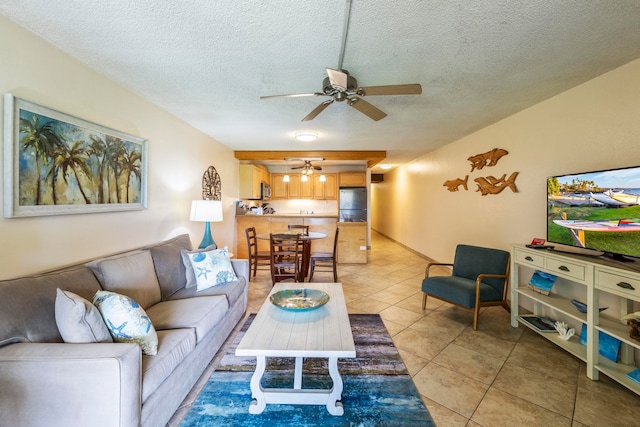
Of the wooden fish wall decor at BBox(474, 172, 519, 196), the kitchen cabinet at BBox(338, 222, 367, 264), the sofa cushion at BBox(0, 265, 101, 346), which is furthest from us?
the kitchen cabinet at BBox(338, 222, 367, 264)

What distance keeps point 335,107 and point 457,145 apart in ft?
9.19

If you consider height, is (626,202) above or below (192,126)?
below

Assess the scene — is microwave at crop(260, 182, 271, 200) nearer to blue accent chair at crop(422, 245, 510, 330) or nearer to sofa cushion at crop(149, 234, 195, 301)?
sofa cushion at crop(149, 234, 195, 301)

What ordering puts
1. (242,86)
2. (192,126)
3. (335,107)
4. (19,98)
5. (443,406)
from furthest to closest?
(192,126)
(335,107)
(242,86)
(443,406)
(19,98)

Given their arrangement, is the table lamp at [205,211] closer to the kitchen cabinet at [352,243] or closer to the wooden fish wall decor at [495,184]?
the kitchen cabinet at [352,243]

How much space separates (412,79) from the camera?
93.7 inches

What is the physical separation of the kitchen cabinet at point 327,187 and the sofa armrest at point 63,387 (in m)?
6.18

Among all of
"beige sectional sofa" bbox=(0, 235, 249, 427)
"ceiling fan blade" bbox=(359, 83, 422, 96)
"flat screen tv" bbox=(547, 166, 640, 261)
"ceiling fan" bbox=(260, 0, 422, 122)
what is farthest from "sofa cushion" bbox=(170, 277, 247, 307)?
"flat screen tv" bbox=(547, 166, 640, 261)

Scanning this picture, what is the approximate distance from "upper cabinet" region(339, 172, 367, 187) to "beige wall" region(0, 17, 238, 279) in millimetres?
3963

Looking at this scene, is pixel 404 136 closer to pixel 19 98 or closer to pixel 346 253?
pixel 346 253

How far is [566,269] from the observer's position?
2.23 m

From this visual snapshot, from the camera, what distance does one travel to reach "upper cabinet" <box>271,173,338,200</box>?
23.5 feet

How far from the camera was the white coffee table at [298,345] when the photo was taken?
1497 millimetres

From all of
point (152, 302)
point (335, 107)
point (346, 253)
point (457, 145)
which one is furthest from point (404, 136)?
point (152, 302)
